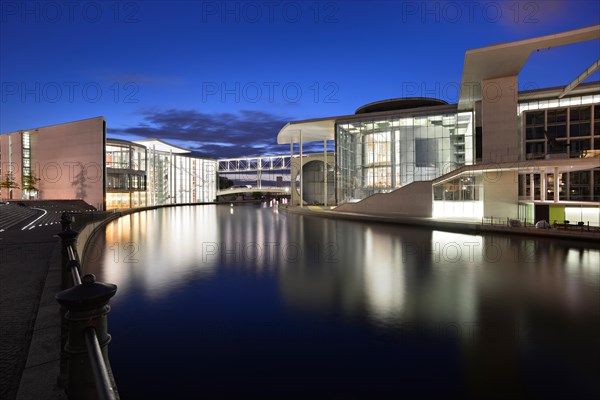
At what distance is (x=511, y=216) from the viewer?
3116 centimetres

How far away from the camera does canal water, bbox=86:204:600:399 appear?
6.13 m

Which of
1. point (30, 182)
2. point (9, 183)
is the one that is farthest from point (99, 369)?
point (9, 183)

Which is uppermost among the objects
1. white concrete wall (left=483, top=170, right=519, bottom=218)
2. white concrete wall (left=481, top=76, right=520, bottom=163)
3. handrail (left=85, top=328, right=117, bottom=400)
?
white concrete wall (left=481, top=76, right=520, bottom=163)

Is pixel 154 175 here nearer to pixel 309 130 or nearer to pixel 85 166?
pixel 85 166

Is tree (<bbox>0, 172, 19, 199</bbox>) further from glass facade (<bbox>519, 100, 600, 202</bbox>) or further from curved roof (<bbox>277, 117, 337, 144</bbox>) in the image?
glass facade (<bbox>519, 100, 600, 202</bbox>)

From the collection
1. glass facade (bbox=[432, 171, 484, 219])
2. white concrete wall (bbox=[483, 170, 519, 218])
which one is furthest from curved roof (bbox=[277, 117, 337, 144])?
white concrete wall (bbox=[483, 170, 519, 218])

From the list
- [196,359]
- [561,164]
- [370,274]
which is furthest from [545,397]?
[561,164]

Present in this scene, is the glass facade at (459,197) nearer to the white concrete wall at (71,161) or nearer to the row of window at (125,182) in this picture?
the white concrete wall at (71,161)

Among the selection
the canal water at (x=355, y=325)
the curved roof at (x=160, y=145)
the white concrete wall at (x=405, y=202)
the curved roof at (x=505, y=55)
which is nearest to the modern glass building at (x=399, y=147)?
the white concrete wall at (x=405, y=202)

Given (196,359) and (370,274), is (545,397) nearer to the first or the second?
(196,359)

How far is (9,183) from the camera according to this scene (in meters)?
57.2

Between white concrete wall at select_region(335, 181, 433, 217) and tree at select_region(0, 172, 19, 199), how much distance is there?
5403 cm

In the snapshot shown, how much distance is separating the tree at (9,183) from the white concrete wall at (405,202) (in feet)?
177

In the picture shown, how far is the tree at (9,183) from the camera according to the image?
188 ft
